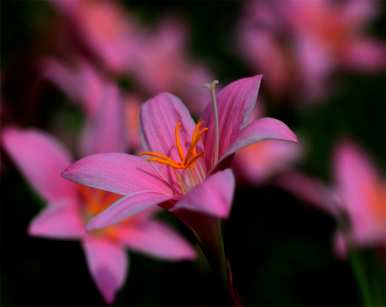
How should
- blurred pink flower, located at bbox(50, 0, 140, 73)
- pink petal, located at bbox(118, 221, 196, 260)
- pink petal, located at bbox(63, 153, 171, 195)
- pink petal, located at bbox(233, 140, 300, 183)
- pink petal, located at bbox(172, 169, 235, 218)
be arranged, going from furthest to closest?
blurred pink flower, located at bbox(50, 0, 140, 73)
pink petal, located at bbox(233, 140, 300, 183)
pink petal, located at bbox(118, 221, 196, 260)
pink petal, located at bbox(63, 153, 171, 195)
pink petal, located at bbox(172, 169, 235, 218)

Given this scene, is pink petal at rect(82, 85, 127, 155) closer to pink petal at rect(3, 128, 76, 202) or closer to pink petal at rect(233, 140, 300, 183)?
pink petal at rect(3, 128, 76, 202)

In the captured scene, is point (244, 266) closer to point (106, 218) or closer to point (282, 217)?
point (282, 217)

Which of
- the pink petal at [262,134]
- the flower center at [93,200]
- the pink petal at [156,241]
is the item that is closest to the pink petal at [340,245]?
the pink petal at [156,241]

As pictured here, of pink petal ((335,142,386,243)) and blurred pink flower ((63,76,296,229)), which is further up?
blurred pink flower ((63,76,296,229))

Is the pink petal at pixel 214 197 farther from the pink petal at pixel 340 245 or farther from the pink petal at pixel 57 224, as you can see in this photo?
the pink petal at pixel 340 245

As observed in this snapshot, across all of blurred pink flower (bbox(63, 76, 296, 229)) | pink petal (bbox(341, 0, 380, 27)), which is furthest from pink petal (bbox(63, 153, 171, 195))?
pink petal (bbox(341, 0, 380, 27))

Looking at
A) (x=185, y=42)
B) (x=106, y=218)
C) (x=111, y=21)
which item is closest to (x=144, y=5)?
(x=185, y=42)
